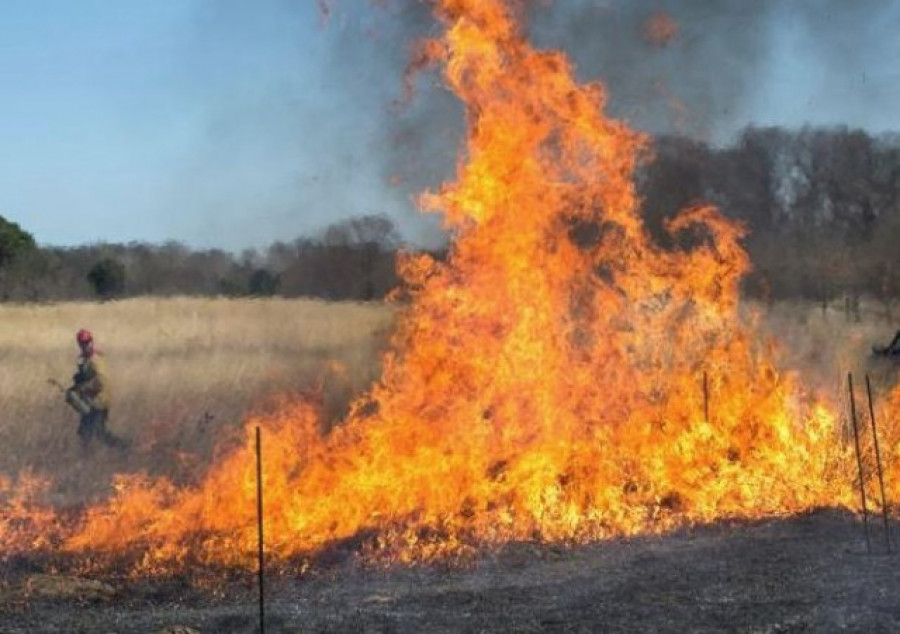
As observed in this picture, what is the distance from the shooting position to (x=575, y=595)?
7.70 m

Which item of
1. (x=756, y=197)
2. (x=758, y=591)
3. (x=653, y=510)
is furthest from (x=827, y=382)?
(x=758, y=591)

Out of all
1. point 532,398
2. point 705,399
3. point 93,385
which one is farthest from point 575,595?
point 93,385

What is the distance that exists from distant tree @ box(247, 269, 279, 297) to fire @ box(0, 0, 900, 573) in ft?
30.5

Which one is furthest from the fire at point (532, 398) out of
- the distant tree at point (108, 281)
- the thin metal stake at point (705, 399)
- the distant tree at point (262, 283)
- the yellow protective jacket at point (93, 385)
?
the distant tree at point (108, 281)

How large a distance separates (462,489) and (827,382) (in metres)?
10.1

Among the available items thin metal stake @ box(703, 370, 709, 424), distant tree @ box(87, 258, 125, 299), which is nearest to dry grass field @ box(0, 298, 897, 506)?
distant tree @ box(87, 258, 125, 299)

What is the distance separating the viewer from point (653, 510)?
10508mm

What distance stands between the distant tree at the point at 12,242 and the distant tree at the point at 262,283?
40.7 ft

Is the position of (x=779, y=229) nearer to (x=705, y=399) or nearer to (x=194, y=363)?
(x=705, y=399)

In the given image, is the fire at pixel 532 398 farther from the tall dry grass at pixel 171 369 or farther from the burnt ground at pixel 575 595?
the tall dry grass at pixel 171 369

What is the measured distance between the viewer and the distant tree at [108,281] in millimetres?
25578

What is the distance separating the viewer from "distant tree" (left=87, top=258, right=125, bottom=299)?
25.6m

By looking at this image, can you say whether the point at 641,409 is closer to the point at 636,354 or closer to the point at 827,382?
the point at 636,354

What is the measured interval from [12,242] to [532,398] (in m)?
25.9
